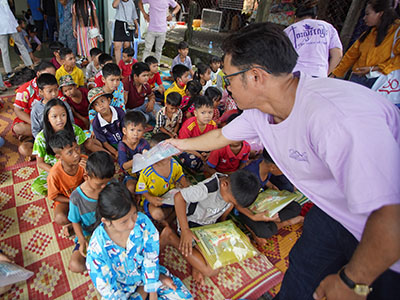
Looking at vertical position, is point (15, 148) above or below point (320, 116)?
below

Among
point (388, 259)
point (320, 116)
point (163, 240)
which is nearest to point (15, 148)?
point (163, 240)

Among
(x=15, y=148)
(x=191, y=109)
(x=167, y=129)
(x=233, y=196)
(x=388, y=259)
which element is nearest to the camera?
(x=388, y=259)

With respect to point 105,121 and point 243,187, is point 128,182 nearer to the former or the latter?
point 105,121

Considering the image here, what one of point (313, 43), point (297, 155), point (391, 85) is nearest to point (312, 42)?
point (313, 43)

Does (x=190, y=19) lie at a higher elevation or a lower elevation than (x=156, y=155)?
higher

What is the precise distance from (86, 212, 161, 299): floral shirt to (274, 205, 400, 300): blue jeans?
0.77 m

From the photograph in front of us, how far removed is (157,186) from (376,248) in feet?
5.35

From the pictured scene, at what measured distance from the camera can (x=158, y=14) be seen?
509 cm

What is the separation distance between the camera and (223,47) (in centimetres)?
110

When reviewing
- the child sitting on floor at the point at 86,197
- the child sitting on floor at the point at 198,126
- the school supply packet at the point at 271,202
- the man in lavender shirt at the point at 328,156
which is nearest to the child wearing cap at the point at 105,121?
the child sitting on floor at the point at 198,126

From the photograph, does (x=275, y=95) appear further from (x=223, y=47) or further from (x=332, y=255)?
(x=332, y=255)

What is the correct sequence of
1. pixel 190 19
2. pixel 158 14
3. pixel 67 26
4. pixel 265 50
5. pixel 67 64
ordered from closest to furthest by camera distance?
pixel 265 50, pixel 67 64, pixel 158 14, pixel 67 26, pixel 190 19

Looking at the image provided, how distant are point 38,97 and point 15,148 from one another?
2.16ft

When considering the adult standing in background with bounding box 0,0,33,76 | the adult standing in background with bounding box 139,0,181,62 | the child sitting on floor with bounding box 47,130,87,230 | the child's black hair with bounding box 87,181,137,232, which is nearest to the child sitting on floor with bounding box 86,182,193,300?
the child's black hair with bounding box 87,181,137,232
